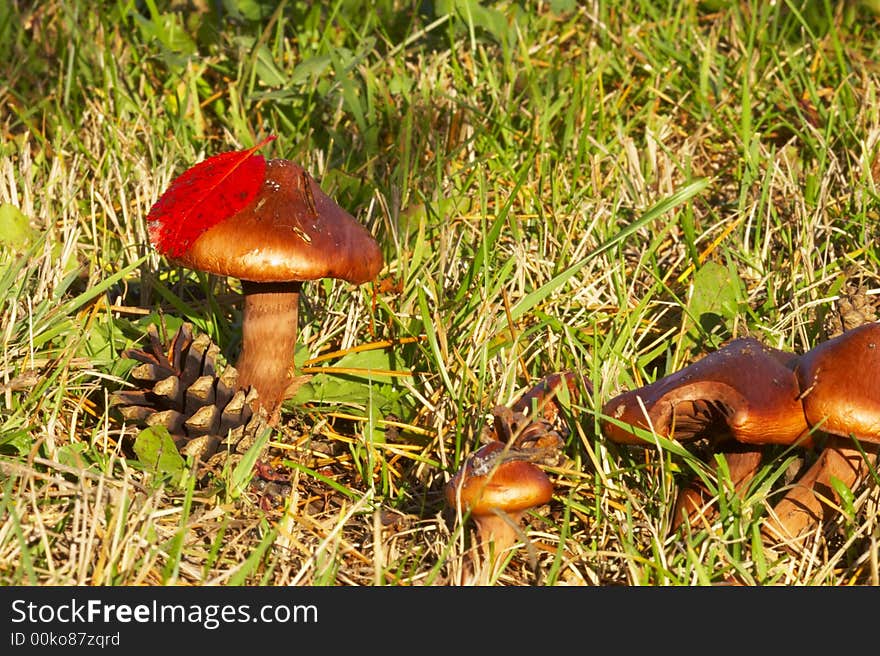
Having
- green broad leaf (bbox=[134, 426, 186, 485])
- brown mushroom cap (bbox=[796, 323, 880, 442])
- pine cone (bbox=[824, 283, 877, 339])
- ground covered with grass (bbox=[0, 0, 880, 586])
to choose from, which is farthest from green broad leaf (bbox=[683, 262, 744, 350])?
green broad leaf (bbox=[134, 426, 186, 485])

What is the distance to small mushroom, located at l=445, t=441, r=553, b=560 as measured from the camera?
7.64ft

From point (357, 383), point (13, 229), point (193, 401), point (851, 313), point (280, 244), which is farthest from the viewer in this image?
point (13, 229)

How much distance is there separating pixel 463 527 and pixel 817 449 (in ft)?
3.07

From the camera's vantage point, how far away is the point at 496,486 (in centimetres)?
233

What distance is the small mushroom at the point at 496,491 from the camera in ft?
7.64

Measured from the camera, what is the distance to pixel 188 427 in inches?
110

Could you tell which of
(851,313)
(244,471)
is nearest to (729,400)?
(851,313)

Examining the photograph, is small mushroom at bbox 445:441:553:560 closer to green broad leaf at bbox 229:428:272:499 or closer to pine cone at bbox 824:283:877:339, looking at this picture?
green broad leaf at bbox 229:428:272:499

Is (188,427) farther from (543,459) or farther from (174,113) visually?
(174,113)

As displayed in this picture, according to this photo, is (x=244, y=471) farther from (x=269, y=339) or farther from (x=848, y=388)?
(x=848, y=388)

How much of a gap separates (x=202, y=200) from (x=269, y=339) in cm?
47

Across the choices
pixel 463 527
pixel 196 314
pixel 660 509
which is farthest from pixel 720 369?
pixel 196 314

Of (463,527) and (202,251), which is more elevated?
(202,251)
